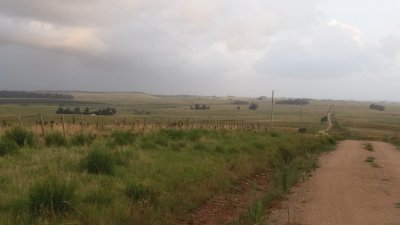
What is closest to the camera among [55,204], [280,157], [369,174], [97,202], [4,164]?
[55,204]

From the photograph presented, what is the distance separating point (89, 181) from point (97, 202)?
1.99 m

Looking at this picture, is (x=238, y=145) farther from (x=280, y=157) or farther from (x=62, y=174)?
(x=62, y=174)

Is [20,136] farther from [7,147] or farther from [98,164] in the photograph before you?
[98,164]

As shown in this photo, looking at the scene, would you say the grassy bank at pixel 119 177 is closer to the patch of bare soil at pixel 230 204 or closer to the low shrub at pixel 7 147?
the low shrub at pixel 7 147

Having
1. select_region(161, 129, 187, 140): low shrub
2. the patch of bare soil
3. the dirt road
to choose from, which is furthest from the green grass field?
select_region(161, 129, 187, 140): low shrub

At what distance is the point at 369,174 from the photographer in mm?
18781

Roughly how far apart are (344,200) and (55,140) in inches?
505

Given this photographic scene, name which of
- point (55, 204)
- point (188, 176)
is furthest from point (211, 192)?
point (55, 204)

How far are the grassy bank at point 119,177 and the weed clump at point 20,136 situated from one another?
0.30ft

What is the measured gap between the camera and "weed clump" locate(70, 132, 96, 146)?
19.8 m

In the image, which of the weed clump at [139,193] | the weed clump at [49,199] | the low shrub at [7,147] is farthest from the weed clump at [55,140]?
the weed clump at [49,199]

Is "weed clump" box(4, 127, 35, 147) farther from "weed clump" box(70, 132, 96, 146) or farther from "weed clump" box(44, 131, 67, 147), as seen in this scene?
"weed clump" box(70, 132, 96, 146)

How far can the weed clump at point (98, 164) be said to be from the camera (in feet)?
42.3

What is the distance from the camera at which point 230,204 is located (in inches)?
486
